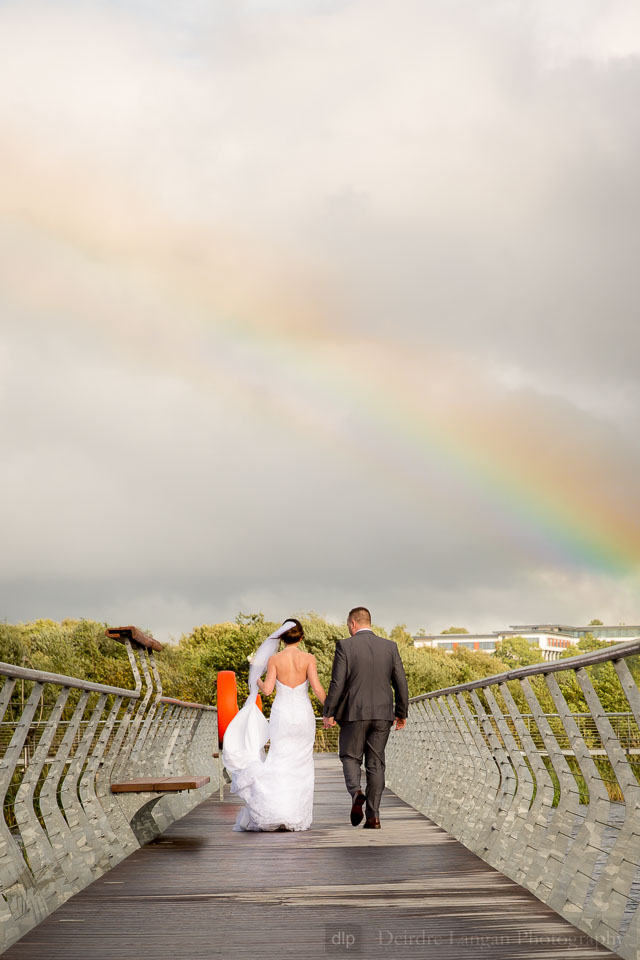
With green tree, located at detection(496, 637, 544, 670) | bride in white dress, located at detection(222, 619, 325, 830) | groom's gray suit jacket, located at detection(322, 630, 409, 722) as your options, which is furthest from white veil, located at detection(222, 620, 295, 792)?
green tree, located at detection(496, 637, 544, 670)

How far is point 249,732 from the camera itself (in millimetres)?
12281

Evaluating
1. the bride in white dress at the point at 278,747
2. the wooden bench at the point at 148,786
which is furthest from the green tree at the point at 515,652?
the wooden bench at the point at 148,786

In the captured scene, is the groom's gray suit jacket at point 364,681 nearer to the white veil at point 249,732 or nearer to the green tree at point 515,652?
the white veil at point 249,732

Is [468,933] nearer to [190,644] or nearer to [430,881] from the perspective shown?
[430,881]

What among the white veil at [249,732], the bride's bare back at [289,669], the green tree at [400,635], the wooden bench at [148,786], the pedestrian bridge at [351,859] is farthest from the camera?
the green tree at [400,635]

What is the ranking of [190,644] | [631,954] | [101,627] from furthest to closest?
[190,644], [101,627], [631,954]

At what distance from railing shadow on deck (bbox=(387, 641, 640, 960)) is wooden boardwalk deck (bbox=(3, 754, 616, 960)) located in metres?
0.15

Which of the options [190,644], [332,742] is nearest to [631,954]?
[332,742]

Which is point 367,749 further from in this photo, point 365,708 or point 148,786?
point 148,786

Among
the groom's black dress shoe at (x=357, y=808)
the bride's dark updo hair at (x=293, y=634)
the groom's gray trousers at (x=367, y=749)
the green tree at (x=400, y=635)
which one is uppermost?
the green tree at (x=400, y=635)

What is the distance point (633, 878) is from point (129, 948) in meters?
2.19

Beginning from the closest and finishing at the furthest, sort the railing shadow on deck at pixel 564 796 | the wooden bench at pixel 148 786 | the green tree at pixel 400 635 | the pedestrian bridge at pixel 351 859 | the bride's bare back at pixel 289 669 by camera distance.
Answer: the railing shadow on deck at pixel 564 796, the pedestrian bridge at pixel 351 859, the wooden bench at pixel 148 786, the bride's bare back at pixel 289 669, the green tree at pixel 400 635

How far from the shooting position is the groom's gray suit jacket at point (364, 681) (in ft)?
36.7

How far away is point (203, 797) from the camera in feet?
55.9
